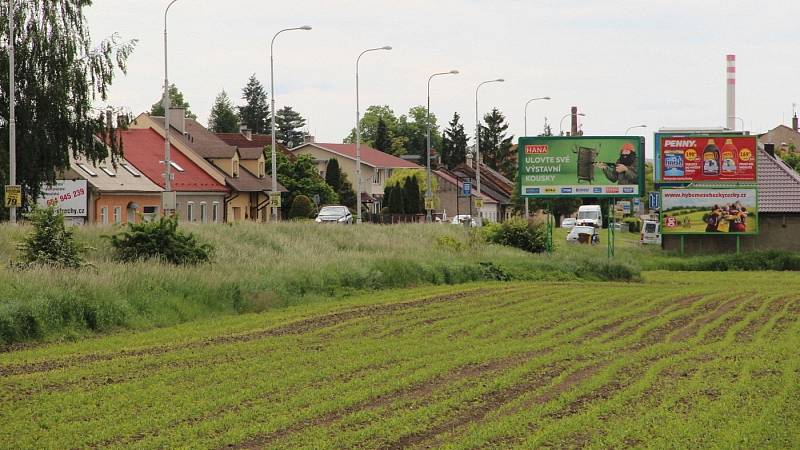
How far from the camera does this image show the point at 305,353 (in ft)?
58.2

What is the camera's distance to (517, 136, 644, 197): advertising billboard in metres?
52.2

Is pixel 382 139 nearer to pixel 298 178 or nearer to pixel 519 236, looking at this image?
pixel 298 178

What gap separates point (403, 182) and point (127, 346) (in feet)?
294

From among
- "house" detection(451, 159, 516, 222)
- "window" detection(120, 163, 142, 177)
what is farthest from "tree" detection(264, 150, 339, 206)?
"house" detection(451, 159, 516, 222)

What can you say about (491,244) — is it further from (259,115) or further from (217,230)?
(259,115)

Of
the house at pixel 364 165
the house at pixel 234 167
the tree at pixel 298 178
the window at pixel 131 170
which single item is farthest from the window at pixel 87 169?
the house at pixel 364 165

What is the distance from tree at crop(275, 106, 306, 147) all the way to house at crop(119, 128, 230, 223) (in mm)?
113414

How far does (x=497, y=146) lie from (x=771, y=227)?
4390 inches

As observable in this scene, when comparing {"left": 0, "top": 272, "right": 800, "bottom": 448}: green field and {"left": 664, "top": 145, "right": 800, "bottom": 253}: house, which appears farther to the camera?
{"left": 664, "top": 145, "right": 800, "bottom": 253}: house

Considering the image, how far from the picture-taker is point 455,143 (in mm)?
168875

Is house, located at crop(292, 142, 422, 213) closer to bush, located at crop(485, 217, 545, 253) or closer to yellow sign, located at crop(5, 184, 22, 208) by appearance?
bush, located at crop(485, 217, 545, 253)

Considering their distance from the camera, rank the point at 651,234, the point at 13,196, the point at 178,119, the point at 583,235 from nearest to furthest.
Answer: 1. the point at 13,196
2. the point at 583,235
3. the point at 651,234
4. the point at 178,119

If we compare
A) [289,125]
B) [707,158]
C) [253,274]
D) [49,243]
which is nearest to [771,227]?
[707,158]

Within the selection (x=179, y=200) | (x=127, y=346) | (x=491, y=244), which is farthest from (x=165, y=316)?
(x=179, y=200)
